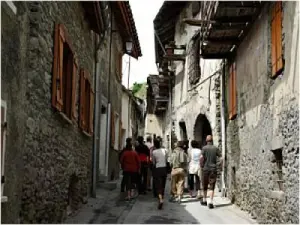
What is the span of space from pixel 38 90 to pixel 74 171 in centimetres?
341

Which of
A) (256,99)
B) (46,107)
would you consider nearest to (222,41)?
(256,99)

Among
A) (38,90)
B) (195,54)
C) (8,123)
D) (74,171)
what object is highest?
(195,54)

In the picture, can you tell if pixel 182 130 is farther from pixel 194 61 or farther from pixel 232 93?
pixel 232 93

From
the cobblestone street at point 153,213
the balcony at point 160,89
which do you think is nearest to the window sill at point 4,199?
the cobblestone street at point 153,213

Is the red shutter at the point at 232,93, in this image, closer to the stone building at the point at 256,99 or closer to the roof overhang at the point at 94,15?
the stone building at the point at 256,99

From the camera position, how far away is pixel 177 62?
22875 mm

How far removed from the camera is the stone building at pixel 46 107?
5.59 metres

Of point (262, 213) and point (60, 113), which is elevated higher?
point (60, 113)

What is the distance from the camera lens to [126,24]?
17219mm

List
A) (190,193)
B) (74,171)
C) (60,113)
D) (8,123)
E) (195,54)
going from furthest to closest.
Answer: (195,54), (190,193), (74,171), (60,113), (8,123)

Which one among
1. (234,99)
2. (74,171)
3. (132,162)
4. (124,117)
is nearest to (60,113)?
(74,171)

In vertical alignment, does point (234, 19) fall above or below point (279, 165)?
above

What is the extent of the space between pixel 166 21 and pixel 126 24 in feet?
19.2

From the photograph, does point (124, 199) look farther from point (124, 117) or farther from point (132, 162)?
point (124, 117)
